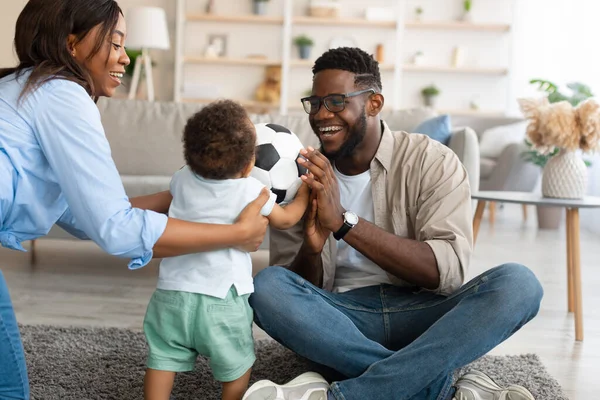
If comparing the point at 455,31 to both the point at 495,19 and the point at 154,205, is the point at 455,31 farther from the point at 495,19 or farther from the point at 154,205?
the point at 154,205

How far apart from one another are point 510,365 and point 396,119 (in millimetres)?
1818

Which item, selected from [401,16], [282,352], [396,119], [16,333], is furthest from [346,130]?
[401,16]

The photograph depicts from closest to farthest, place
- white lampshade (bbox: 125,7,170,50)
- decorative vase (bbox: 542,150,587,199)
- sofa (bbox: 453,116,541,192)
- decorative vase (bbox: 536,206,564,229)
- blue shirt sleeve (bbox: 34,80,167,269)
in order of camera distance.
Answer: blue shirt sleeve (bbox: 34,80,167,269), decorative vase (bbox: 542,150,587,199), sofa (bbox: 453,116,541,192), decorative vase (bbox: 536,206,564,229), white lampshade (bbox: 125,7,170,50)

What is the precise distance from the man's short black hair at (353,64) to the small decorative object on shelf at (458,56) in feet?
19.5

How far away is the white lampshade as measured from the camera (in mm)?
6602

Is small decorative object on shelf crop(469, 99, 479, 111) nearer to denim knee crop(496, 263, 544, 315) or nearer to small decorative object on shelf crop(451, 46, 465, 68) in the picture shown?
small decorative object on shelf crop(451, 46, 465, 68)

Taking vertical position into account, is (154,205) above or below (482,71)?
below

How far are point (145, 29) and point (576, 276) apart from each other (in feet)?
15.6

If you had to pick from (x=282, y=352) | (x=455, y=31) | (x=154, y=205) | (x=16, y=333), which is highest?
(x=455, y=31)

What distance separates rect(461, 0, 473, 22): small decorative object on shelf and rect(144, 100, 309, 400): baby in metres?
6.58

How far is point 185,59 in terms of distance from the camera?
801 cm

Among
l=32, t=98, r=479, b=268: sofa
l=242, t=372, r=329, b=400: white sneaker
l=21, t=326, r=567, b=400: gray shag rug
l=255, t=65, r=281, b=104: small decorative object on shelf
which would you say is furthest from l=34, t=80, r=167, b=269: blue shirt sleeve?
l=255, t=65, r=281, b=104: small decorative object on shelf

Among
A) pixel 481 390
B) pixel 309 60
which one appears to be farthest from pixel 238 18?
pixel 481 390

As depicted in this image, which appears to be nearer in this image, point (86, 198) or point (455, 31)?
point (86, 198)
